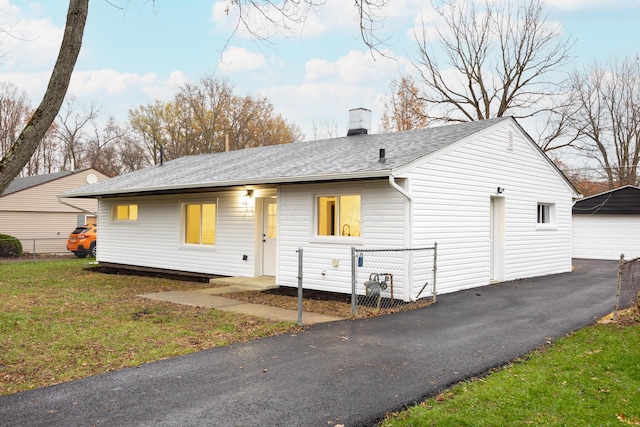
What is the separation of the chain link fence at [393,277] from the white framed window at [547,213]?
6503mm

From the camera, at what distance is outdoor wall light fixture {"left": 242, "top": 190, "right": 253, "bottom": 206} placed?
1230 centimetres

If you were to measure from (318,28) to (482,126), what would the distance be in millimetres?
6489

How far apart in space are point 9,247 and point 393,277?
20.7 meters

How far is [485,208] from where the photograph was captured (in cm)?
1206

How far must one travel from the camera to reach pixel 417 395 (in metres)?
4.51

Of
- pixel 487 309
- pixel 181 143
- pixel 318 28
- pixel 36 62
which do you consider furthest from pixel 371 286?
pixel 181 143

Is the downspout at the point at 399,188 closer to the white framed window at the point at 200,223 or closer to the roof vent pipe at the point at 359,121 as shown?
the white framed window at the point at 200,223

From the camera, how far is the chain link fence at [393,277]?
9.41 m

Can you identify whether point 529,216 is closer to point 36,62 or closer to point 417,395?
point 417,395

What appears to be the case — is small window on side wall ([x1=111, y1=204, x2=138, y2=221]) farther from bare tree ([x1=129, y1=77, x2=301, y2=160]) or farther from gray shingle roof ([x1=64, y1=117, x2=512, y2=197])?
bare tree ([x1=129, y1=77, x2=301, y2=160])

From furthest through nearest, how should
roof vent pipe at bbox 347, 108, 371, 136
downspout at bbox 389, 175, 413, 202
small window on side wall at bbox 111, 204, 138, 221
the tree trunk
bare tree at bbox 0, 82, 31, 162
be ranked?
1. bare tree at bbox 0, 82, 31, 162
2. small window on side wall at bbox 111, 204, 138, 221
3. roof vent pipe at bbox 347, 108, 371, 136
4. downspout at bbox 389, 175, 413, 202
5. the tree trunk

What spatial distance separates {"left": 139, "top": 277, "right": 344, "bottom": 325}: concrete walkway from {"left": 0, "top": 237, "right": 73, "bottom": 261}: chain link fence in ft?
48.5

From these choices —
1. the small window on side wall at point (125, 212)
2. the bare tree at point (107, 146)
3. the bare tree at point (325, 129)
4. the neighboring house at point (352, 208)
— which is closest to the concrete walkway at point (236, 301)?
the neighboring house at point (352, 208)

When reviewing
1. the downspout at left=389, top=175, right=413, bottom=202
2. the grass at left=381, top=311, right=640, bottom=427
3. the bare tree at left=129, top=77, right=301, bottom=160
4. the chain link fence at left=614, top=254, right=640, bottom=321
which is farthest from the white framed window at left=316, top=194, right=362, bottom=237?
the bare tree at left=129, top=77, right=301, bottom=160
